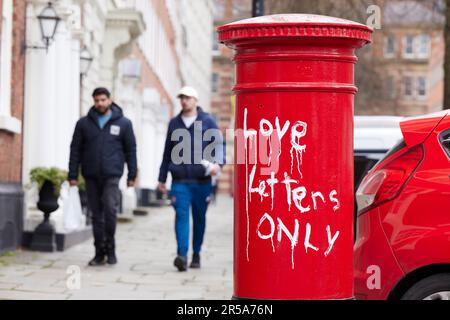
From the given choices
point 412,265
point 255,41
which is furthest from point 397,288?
point 255,41

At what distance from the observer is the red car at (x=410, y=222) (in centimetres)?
656

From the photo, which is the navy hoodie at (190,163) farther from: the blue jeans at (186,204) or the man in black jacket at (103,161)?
the man in black jacket at (103,161)

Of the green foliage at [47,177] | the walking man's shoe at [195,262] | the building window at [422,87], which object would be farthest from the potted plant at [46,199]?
the building window at [422,87]

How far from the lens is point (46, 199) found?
47.1 ft

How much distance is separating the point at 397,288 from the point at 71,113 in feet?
39.9

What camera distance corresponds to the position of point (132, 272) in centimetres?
1198

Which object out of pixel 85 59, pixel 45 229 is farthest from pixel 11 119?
pixel 85 59

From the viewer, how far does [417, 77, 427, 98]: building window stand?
99156mm

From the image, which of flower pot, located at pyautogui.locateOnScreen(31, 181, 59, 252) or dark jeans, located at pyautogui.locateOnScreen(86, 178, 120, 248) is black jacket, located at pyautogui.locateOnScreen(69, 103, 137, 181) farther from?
flower pot, located at pyautogui.locateOnScreen(31, 181, 59, 252)

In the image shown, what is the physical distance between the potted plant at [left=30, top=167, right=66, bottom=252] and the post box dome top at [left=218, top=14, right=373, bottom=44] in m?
9.10

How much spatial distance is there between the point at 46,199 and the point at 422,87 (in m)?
87.3

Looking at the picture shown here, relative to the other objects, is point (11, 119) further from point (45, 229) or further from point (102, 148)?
point (102, 148)

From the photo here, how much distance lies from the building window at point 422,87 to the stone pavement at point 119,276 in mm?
84172

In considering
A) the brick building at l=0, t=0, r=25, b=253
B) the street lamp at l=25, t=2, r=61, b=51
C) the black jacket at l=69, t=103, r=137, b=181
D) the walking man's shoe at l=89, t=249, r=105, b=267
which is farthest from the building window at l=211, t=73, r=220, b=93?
Answer: the walking man's shoe at l=89, t=249, r=105, b=267
